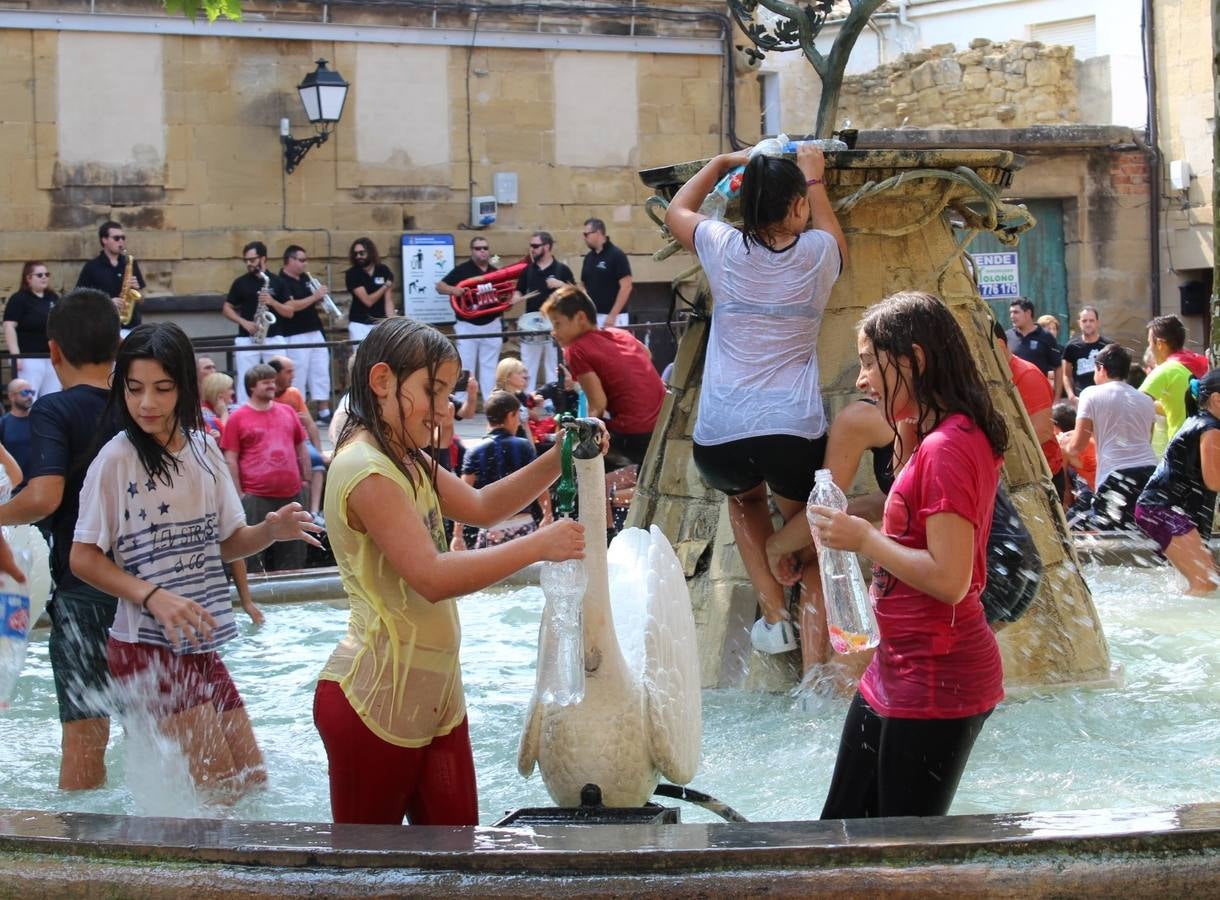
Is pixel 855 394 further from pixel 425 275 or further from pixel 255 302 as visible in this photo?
pixel 425 275

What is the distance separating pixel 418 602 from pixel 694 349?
8.57ft

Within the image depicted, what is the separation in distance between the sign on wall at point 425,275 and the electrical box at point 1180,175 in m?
9.06

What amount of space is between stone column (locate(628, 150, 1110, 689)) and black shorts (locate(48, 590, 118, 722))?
218 cm

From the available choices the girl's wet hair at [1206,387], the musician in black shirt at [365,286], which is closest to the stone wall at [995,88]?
the musician in black shirt at [365,286]

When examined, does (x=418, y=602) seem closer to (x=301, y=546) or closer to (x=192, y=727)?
(x=192, y=727)

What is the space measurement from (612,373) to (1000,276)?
1226cm

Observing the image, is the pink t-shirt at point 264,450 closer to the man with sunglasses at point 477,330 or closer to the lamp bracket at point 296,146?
the man with sunglasses at point 477,330

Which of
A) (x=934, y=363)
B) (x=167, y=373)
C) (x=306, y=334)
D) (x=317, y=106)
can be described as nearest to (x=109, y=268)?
(x=306, y=334)

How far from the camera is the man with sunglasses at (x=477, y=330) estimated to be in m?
14.4

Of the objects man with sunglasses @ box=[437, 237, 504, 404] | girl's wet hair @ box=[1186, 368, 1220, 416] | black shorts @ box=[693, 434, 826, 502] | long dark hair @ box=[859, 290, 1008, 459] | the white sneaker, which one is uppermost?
man with sunglasses @ box=[437, 237, 504, 404]

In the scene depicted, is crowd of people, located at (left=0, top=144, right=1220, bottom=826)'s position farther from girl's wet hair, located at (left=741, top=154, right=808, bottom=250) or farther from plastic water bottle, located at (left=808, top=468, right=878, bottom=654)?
plastic water bottle, located at (left=808, top=468, right=878, bottom=654)

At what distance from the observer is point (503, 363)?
10992mm

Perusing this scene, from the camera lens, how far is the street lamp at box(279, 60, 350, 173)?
54.8 ft

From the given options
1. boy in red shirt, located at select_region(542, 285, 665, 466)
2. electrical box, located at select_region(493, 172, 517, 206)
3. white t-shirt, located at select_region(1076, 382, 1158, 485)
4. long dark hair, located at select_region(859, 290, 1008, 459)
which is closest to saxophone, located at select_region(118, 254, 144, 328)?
electrical box, located at select_region(493, 172, 517, 206)
